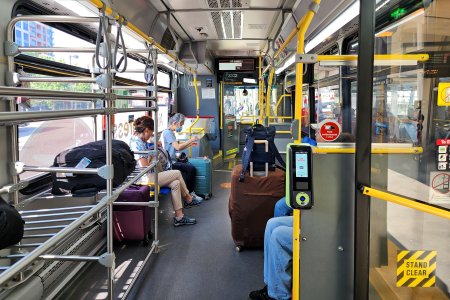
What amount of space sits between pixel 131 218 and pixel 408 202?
2954mm

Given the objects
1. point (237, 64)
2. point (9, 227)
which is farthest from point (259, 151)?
point (237, 64)

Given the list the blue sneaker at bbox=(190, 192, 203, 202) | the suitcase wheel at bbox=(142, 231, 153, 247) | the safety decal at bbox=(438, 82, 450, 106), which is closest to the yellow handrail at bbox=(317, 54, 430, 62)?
the safety decal at bbox=(438, 82, 450, 106)

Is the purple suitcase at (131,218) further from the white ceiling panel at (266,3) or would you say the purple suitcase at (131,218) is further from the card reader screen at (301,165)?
the white ceiling panel at (266,3)

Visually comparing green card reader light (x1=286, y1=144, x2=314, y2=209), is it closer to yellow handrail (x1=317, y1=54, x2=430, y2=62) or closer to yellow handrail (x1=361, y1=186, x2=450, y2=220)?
yellow handrail (x1=361, y1=186, x2=450, y2=220)

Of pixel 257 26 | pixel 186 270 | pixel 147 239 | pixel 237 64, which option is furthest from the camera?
pixel 237 64

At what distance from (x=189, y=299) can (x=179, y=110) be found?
7309 mm

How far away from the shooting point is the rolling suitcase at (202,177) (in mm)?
5930

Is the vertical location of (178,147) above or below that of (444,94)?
below

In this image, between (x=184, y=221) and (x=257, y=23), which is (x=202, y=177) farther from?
(x=257, y=23)

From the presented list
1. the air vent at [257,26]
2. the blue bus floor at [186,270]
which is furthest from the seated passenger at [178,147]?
the air vent at [257,26]

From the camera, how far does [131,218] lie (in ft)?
12.5

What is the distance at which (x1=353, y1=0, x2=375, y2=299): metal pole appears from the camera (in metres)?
1.73

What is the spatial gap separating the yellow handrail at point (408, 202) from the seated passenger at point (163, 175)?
2.60 metres

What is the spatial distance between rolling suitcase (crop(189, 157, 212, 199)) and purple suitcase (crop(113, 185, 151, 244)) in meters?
2.08
